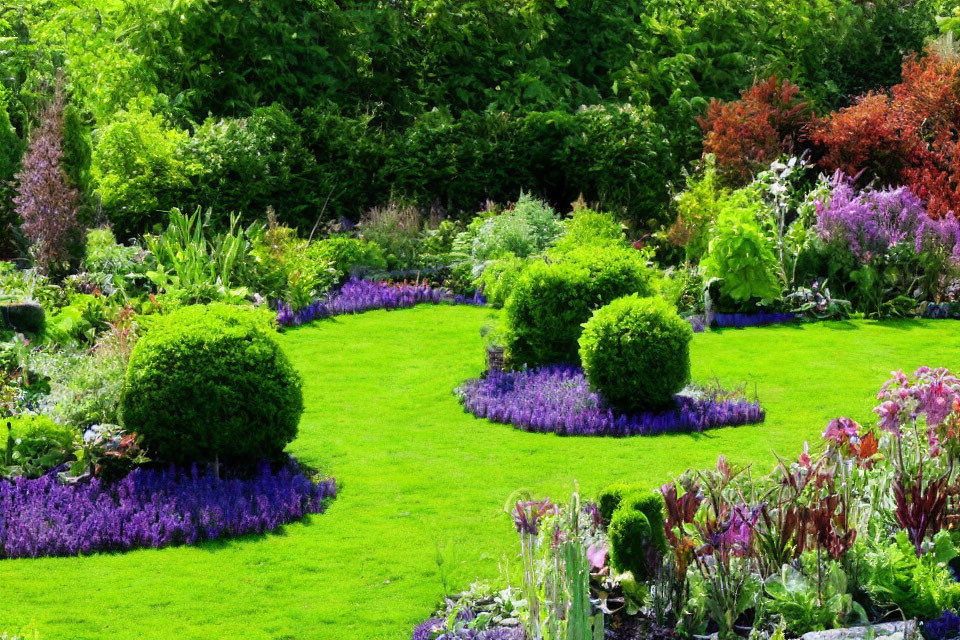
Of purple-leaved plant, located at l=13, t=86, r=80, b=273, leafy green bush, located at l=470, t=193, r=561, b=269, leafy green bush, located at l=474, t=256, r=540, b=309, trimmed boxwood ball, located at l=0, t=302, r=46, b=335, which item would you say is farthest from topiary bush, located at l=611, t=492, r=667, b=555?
purple-leaved plant, located at l=13, t=86, r=80, b=273

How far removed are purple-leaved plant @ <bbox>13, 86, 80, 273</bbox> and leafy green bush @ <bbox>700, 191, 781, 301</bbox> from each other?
7290 millimetres

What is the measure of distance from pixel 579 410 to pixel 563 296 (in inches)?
49.3

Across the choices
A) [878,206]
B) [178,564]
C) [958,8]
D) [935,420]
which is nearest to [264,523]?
[178,564]

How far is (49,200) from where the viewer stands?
45.2ft

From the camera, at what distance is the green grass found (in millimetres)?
6262

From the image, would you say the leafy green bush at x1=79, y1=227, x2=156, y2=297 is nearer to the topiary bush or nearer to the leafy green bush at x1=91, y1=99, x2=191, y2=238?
the leafy green bush at x1=91, y1=99, x2=191, y2=238

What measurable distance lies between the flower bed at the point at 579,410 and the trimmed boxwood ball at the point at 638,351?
215mm

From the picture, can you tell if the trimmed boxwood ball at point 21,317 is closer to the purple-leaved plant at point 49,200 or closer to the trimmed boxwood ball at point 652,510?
the purple-leaved plant at point 49,200

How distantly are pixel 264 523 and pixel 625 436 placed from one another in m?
3.14

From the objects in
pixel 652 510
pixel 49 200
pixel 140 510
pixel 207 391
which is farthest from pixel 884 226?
pixel 49 200

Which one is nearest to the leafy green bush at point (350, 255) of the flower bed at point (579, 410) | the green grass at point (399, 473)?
the green grass at point (399, 473)

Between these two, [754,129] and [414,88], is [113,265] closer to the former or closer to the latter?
[414,88]

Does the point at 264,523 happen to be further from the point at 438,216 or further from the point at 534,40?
the point at 534,40

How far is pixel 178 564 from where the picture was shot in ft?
22.5
